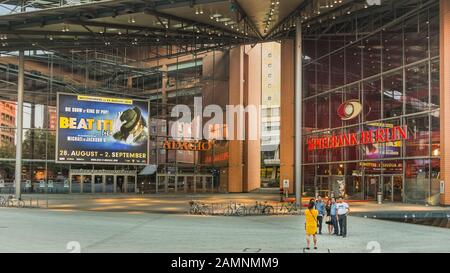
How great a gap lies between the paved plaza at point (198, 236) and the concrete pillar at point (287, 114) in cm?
2659

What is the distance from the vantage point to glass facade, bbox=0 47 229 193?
2073 inches

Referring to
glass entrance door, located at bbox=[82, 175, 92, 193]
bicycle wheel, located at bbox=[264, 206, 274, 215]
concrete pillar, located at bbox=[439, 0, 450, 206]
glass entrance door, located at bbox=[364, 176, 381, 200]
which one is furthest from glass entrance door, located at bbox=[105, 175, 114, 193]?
concrete pillar, located at bbox=[439, 0, 450, 206]

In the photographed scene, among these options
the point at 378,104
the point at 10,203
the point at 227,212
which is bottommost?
the point at 10,203

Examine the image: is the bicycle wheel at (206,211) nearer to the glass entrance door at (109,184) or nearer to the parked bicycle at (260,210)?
the parked bicycle at (260,210)

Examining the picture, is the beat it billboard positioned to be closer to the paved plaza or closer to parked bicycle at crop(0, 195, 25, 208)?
parked bicycle at crop(0, 195, 25, 208)

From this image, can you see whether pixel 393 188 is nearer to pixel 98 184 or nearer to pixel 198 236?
pixel 198 236

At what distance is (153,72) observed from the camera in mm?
60500

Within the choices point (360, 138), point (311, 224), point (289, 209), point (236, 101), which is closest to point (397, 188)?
point (360, 138)

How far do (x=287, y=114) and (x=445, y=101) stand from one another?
66.6 ft

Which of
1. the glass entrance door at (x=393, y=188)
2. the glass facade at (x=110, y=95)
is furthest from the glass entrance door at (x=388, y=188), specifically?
the glass facade at (x=110, y=95)

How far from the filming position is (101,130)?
1577 inches
